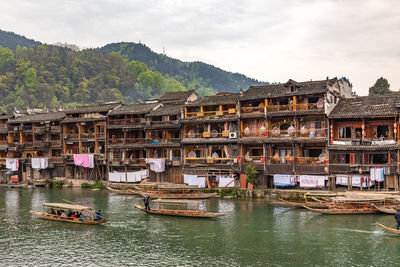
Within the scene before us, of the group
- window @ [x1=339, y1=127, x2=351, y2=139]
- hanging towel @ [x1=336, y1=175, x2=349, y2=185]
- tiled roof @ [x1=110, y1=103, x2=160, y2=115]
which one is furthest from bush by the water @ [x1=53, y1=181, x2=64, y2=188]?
window @ [x1=339, y1=127, x2=351, y2=139]

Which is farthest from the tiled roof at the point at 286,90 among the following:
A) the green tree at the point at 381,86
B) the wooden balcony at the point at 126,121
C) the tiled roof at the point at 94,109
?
the green tree at the point at 381,86

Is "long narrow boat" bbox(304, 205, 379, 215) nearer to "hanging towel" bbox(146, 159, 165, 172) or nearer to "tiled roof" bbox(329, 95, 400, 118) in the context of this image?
"tiled roof" bbox(329, 95, 400, 118)

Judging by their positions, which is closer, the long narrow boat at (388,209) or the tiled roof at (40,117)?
the long narrow boat at (388,209)

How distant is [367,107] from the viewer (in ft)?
159

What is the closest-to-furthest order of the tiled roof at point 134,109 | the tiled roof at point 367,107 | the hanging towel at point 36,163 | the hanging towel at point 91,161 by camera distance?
the tiled roof at point 367,107 → the tiled roof at point 134,109 → the hanging towel at point 91,161 → the hanging towel at point 36,163

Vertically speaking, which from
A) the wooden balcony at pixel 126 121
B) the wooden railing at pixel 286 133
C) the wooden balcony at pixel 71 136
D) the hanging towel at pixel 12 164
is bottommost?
the hanging towel at pixel 12 164

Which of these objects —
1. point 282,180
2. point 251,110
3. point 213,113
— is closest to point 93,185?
point 213,113

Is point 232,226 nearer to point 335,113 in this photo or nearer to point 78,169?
point 335,113

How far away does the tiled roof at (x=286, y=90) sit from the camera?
5081cm

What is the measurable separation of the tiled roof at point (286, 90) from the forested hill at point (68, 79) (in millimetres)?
96528

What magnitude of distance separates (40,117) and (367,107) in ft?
187

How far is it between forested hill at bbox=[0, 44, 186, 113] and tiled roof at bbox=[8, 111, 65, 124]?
5483 cm

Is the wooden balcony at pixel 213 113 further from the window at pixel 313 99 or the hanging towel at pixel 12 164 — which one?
the hanging towel at pixel 12 164

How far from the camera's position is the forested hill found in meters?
140
